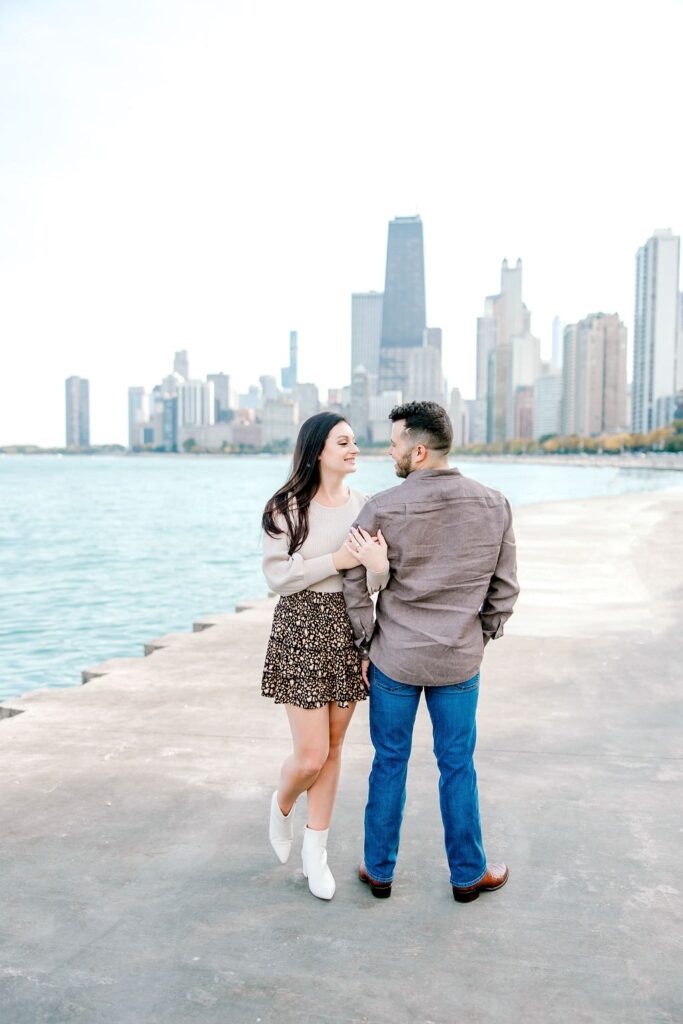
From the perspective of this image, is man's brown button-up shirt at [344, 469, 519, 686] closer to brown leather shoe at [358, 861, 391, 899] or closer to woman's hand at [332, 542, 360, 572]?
woman's hand at [332, 542, 360, 572]

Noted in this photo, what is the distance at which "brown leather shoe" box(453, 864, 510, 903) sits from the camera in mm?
3308

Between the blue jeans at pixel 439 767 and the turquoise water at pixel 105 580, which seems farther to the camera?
the turquoise water at pixel 105 580

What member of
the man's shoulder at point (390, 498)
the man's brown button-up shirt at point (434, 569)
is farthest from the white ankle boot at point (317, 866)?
the man's shoulder at point (390, 498)

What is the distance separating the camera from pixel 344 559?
3.26 metres

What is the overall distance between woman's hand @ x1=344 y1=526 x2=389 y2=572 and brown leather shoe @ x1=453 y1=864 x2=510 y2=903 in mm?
1201

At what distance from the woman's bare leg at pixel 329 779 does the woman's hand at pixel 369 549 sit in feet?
2.01

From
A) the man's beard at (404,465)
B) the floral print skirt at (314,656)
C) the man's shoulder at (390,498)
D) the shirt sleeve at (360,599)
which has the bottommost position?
the floral print skirt at (314,656)

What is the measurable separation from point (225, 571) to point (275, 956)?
74.4 ft

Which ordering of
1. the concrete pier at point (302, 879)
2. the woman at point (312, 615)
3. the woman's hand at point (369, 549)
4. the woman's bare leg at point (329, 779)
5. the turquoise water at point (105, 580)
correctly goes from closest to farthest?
the concrete pier at point (302, 879)
the woman's hand at point (369, 549)
the woman at point (312, 615)
the woman's bare leg at point (329, 779)
the turquoise water at point (105, 580)

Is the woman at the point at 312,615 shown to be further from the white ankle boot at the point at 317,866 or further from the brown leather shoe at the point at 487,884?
the brown leather shoe at the point at 487,884

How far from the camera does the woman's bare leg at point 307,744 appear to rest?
3.38 m

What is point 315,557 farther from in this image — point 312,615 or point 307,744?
point 307,744

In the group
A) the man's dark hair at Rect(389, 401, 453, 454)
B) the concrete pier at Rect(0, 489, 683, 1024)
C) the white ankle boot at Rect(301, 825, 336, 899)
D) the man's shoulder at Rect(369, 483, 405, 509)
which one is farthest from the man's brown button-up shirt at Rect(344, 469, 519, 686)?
the concrete pier at Rect(0, 489, 683, 1024)

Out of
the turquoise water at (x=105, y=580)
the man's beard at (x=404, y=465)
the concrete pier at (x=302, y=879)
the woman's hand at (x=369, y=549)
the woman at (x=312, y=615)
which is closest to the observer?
the concrete pier at (x=302, y=879)
